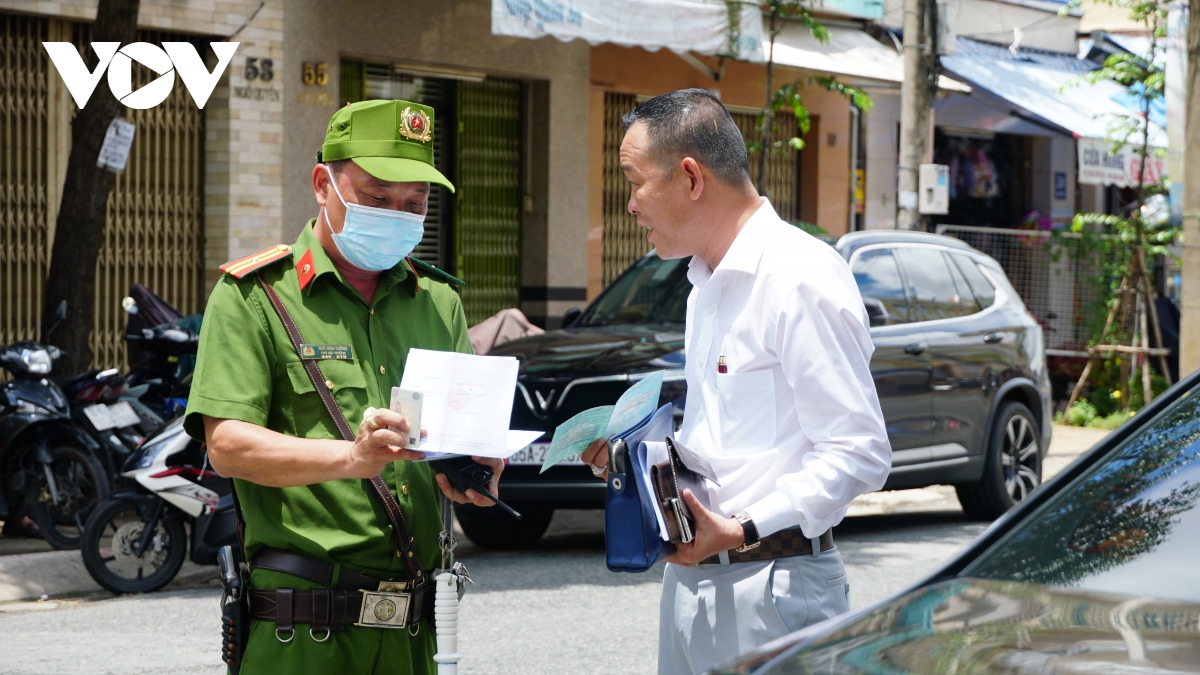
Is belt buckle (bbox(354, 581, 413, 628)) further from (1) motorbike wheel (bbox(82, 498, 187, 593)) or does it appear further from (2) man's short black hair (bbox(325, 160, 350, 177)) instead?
(1) motorbike wheel (bbox(82, 498, 187, 593))

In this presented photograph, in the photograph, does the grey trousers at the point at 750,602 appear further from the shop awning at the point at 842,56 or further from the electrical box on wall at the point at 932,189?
the shop awning at the point at 842,56

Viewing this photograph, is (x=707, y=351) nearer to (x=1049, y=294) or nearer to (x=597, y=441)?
(x=597, y=441)

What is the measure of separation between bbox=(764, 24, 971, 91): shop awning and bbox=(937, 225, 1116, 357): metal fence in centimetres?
182

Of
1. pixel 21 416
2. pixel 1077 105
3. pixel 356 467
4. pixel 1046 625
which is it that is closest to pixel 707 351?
pixel 356 467

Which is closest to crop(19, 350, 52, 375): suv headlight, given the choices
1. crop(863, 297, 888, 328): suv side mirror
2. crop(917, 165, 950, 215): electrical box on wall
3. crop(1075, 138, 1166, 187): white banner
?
crop(863, 297, 888, 328): suv side mirror

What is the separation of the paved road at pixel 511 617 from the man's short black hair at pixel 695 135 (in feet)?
9.98

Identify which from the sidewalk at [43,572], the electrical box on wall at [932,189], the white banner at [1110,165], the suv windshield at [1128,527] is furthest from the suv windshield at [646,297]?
the white banner at [1110,165]

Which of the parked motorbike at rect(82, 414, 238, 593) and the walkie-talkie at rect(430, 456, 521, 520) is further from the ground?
the walkie-talkie at rect(430, 456, 521, 520)

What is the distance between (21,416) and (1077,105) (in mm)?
15487

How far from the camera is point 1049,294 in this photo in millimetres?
17391

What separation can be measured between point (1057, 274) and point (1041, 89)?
148 inches

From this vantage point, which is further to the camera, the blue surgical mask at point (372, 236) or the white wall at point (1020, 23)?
the white wall at point (1020, 23)

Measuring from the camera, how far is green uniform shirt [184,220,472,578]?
9.66 ft

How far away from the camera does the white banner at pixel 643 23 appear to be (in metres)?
12.2
